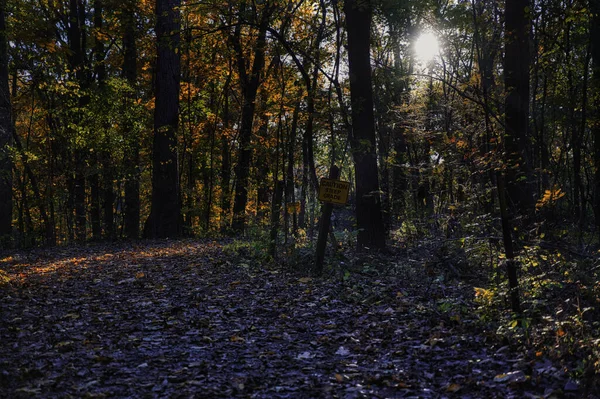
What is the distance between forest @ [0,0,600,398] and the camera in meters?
4.56

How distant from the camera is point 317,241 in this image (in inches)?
373

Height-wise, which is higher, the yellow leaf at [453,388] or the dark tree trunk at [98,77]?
the dark tree trunk at [98,77]

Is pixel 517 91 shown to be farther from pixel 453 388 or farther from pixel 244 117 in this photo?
pixel 244 117

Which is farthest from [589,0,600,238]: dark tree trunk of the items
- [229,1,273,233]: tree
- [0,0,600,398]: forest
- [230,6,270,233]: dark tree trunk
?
[230,6,270,233]: dark tree trunk

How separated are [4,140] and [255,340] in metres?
11.4

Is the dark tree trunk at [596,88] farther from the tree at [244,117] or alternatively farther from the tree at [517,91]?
the tree at [244,117]

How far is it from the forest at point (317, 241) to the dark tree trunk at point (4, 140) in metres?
0.09

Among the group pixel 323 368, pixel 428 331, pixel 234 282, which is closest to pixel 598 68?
pixel 428 331

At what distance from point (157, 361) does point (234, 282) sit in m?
3.91

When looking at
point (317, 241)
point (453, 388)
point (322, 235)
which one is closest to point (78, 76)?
point (317, 241)

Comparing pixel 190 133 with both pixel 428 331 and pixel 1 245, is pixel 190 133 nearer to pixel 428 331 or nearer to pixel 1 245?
pixel 1 245

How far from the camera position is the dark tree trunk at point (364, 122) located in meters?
11.6

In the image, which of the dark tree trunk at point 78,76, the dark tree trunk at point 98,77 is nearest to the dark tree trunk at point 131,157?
the dark tree trunk at point 98,77

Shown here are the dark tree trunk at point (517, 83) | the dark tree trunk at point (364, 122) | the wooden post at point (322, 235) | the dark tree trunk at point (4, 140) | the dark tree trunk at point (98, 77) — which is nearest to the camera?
the wooden post at point (322, 235)
